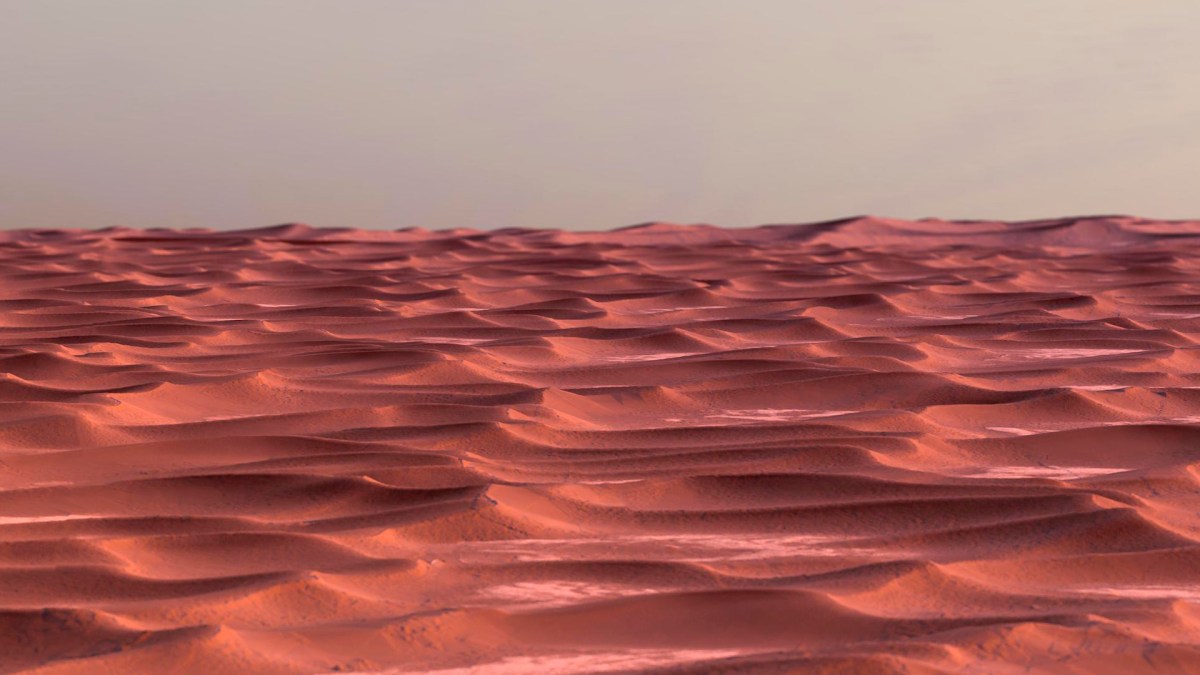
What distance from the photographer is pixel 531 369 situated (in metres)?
3.70

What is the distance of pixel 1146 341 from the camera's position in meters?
4.23

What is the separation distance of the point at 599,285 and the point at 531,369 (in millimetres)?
2472

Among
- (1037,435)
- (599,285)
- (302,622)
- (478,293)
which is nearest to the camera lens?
(302,622)

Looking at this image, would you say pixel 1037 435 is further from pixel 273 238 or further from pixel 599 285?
pixel 273 238

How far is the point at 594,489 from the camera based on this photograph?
2.31 m

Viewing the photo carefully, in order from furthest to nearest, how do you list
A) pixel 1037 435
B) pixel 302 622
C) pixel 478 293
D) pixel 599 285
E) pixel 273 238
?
pixel 273 238 < pixel 599 285 < pixel 478 293 < pixel 1037 435 < pixel 302 622

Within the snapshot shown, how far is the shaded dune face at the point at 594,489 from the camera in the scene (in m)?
1.61

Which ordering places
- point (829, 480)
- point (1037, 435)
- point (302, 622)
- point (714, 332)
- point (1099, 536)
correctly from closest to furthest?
point (302, 622) → point (1099, 536) → point (829, 480) → point (1037, 435) → point (714, 332)

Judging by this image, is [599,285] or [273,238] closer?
[599,285]

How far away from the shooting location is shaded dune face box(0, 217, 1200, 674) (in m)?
1.61

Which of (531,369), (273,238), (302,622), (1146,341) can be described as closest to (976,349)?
(1146,341)

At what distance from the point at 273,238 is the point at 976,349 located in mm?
6500

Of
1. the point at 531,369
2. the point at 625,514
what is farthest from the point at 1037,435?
the point at 531,369

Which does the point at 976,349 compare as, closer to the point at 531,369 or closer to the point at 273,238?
the point at 531,369
